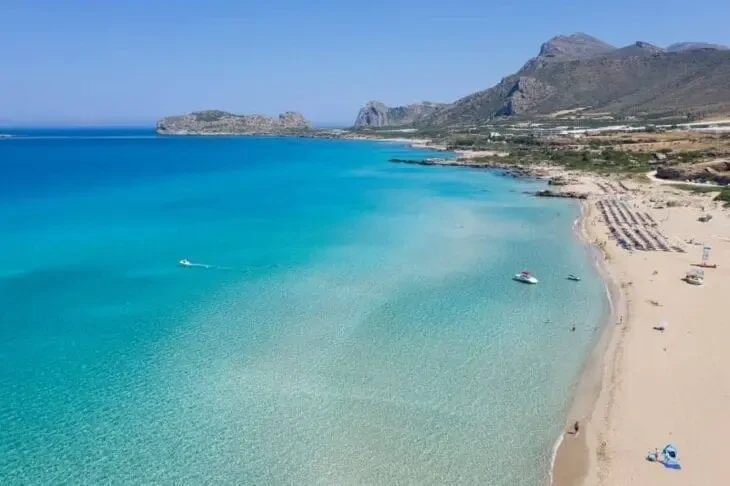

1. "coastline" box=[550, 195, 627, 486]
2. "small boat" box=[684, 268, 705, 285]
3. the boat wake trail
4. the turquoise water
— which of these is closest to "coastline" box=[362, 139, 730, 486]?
"coastline" box=[550, 195, 627, 486]

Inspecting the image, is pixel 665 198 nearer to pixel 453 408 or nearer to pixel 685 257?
pixel 685 257

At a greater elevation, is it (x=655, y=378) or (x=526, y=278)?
(x=526, y=278)

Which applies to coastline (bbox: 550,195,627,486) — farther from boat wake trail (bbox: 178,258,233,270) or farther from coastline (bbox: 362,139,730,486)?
boat wake trail (bbox: 178,258,233,270)

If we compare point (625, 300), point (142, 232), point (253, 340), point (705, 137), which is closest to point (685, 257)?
point (625, 300)

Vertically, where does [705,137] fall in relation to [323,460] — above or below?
above

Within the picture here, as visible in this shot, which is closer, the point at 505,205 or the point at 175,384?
the point at 175,384

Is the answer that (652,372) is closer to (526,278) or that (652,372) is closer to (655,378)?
(655,378)

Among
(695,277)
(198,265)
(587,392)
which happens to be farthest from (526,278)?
(198,265)

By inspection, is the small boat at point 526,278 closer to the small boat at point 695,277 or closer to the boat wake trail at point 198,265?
the small boat at point 695,277
